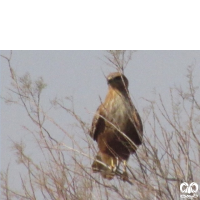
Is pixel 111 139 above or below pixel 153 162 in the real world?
above

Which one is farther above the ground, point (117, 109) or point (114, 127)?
point (117, 109)

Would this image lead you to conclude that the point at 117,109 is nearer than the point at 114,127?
No

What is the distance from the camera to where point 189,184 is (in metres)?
5.60

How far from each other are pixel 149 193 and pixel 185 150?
1.80 ft

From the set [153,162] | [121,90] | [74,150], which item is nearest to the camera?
[153,162]

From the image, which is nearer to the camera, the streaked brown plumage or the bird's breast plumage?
the streaked brown plumage

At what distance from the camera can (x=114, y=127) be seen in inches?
287

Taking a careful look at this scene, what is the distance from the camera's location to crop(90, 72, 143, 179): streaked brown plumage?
738 centimetres

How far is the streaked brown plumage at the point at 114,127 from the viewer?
7.38 meters

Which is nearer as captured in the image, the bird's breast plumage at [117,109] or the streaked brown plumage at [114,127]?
the streaked brown plumage at [114,127]

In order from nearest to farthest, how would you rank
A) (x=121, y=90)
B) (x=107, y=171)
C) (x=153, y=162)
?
(x=153, y=162), (x=107, y=171), (x=121, y=90)
